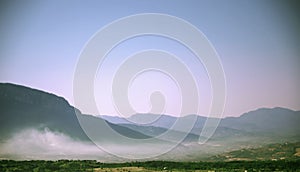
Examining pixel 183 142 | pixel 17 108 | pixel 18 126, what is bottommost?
pixel 183 142

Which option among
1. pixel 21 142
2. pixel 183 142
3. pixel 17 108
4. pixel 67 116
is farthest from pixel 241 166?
pixel 17 108

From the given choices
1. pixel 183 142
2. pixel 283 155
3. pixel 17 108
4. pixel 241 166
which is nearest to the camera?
pixel 241 166

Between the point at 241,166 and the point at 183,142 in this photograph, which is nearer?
the point at 241,166

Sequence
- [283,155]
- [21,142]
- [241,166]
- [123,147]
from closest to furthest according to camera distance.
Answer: [241,166]
[283,155]
[123,147]
[21,142]

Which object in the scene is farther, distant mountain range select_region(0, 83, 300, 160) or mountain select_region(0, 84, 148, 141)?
mountain select_region(0, 84, 148, 141)

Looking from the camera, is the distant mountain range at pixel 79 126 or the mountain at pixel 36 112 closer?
the distant mountain range at pixel 79 126

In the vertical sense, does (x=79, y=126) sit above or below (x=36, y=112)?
below

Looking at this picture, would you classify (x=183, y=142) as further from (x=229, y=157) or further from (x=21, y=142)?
(x=21, y=142)

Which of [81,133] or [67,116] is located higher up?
[67,116]

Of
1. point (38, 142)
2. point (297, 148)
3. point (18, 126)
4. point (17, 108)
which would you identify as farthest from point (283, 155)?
point (17, 108)

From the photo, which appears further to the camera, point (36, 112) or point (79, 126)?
point (36, 112)
